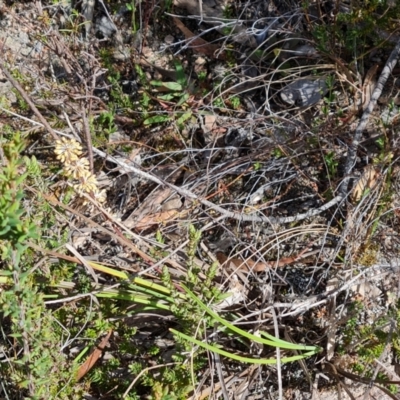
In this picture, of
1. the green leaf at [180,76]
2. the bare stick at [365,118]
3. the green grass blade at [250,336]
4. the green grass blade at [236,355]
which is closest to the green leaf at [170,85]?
the green leaf at [180,76]

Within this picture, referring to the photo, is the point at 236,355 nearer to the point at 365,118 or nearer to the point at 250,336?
the point at 250,336

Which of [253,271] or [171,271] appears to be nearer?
[171,271]

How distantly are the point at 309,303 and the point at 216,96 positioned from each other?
3.44 ft

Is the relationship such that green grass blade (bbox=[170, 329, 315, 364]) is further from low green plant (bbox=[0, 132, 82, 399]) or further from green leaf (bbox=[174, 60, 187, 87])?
green leaf (bbox=[174, 60, 187, 87])

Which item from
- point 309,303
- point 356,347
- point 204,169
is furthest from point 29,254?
point 356,347

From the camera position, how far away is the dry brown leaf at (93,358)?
7.37ft

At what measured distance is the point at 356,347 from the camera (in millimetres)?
2242

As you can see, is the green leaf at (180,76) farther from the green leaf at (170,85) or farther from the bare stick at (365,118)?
the bare stick at (365,118)

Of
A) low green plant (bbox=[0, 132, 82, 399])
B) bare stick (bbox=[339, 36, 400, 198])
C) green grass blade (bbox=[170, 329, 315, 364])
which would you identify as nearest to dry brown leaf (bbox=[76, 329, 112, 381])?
low green plant (bbox=[0, 132, 82, 399])

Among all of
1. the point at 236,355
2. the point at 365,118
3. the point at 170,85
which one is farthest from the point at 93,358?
the point at 365,118

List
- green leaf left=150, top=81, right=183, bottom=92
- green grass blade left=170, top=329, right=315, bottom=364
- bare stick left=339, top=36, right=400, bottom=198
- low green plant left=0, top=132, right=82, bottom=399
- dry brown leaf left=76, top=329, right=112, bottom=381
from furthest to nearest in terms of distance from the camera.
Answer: green leaf left=150, top=81, right=183, bottom=92, bare stick left=339, top=36, right=400, bottom=198, dry brown leaf left=76, top=329, right=112, bottom=381, green grass blade left=170, top=329, right=315, bottom=364, low green plant left=0, top=132, right=82, bottom=399

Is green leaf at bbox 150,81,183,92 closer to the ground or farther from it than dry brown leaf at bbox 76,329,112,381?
farther from it

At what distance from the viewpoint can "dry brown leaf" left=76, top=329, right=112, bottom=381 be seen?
7.37 feet

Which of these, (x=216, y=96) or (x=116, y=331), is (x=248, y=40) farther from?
(x=116, y=331)
